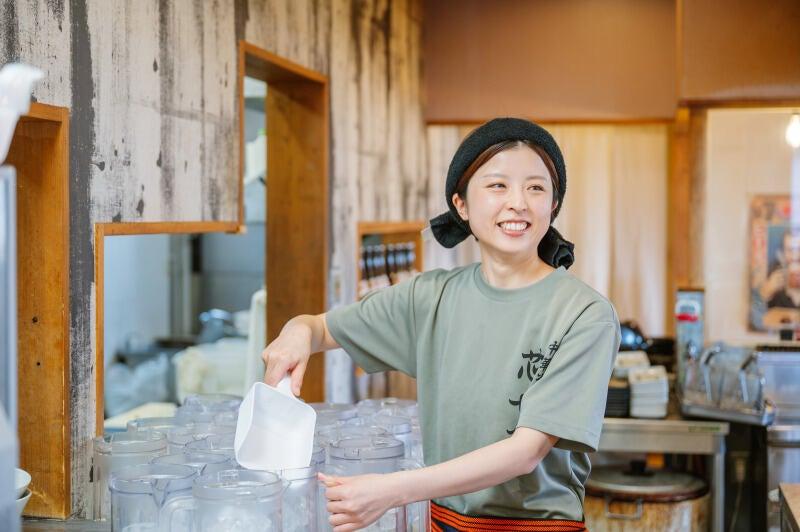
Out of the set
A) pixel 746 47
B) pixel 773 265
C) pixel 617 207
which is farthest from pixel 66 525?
pixel 617 207

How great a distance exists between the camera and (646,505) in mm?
3816

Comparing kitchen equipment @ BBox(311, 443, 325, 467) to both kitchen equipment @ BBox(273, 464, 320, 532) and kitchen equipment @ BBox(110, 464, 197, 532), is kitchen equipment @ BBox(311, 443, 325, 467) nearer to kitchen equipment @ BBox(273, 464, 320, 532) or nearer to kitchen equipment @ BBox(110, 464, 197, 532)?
kitchen equipment @ BBox(273, 464, 320, 532)

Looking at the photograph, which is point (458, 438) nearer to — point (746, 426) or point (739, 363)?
point (739, 363)

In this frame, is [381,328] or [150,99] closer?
[381,328]

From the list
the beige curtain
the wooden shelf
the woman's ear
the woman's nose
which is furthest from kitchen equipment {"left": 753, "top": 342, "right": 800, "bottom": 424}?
the woman's nose

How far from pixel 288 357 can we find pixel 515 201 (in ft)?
1.75

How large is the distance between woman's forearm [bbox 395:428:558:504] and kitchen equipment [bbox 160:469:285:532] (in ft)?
0.69

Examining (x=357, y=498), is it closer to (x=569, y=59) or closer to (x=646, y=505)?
(x=646, y=505)

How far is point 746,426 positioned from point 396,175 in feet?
7.72

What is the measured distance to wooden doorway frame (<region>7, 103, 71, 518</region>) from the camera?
2281mm

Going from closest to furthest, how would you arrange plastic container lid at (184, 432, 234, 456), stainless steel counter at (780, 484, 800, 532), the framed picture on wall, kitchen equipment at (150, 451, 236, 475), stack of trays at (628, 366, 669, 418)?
kitchen equipment at (150, 451, 236, 475) → plastic container lid at (184, 432, 234, 456) → stainless steel counter at (780, 484, 800, 532) → stack of trays at (628, 366, 669, 418) → the framed picture on wall

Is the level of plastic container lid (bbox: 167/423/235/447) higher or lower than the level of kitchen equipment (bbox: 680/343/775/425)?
higher

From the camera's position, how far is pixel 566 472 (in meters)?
1.97

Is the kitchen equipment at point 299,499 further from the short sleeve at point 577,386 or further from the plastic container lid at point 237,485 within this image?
the short sleeve at point 577,386
